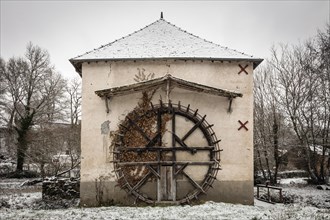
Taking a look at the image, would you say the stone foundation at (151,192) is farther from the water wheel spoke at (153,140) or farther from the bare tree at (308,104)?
the bare tree at (308,104)

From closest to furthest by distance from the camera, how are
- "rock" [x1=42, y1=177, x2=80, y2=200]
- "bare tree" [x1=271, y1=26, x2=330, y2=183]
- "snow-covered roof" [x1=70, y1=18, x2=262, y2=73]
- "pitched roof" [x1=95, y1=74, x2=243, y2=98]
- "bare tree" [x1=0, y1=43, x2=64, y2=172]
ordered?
"pitched roof" [x1=95, y1=74, x2=243, y2=98] < "snow-covered roof" [x1=70, y1=18, x2=262, y2=73] < "rock" [x1=42, y1=177, x2=80, y2=200] < "bare tree" [x1=271, y1=26, x2=330, y2=183] < "bare tree" [x1=0, y1=43, x2=64, y2=172]

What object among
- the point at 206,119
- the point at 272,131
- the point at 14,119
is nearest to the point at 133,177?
the point at 206,119

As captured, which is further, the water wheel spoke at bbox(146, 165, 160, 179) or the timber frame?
the water wheel spoke at bbox(146, 165, 160, 179)

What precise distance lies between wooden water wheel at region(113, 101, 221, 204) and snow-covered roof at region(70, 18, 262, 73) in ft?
6.48

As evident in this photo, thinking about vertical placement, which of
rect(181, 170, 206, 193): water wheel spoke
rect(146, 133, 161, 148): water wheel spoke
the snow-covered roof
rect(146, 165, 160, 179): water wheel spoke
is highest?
the snow-covered roof

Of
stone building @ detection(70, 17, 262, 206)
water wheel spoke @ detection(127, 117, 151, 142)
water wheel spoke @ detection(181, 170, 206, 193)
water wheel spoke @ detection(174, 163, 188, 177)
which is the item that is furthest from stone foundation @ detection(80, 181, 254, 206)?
water wheel spoke @ detection(127, 117, 151, 142)

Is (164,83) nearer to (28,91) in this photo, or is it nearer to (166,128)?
(166,128)

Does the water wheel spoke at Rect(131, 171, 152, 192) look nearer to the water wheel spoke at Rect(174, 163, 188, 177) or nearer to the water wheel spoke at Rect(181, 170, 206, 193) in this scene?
the water wheel spoke at Rect(174, 163, 188, 177)

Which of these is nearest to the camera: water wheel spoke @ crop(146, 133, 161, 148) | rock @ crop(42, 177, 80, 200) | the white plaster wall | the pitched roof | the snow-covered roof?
the pitched roof

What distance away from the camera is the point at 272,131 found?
28.1m

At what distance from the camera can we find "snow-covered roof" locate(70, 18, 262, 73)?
505 inches

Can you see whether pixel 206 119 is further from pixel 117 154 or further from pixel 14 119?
pixel 14 119

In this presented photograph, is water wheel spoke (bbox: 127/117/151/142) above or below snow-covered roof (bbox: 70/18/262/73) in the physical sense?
below

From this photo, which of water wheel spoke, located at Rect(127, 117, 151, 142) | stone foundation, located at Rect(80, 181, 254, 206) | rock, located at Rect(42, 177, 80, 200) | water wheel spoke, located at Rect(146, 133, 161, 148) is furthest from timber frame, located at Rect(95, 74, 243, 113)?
rock, located at Rect(42, 177, 80, 200)
